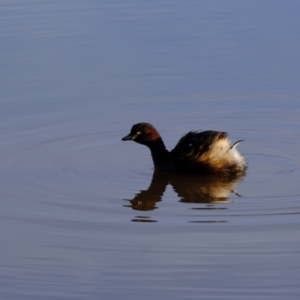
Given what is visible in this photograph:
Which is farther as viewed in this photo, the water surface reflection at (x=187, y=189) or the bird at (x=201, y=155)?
the bird at (x=201, y=155)

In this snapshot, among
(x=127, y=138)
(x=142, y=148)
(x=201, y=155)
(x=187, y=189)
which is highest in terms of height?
(x=142, y=148)

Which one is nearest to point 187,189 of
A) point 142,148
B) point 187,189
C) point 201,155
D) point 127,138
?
point 187,189

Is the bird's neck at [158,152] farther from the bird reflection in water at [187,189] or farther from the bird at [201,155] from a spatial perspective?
the bird reflection in water at [187,189]

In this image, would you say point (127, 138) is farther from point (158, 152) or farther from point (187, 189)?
point (187, 189)

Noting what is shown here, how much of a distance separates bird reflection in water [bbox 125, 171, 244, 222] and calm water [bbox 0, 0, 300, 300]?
0.03 metres

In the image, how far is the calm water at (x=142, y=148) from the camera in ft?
19.4

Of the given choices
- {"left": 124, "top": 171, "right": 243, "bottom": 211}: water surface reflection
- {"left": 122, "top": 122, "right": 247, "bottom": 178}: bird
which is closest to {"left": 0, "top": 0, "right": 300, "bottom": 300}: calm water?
{"left": 124, "top": 171, "right": 243, "bottom": 211}: water surface reflection

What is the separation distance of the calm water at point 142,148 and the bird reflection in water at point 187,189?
0.03 m

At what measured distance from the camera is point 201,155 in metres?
8.56

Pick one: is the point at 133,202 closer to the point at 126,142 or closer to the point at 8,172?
the point at 8,172

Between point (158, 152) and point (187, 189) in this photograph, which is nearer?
point (187, 189)

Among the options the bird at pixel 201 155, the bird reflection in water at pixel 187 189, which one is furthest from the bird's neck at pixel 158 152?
the bird reflection in water at pixel 187 189

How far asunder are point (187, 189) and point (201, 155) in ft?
1.82

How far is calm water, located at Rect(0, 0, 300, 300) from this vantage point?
5.92 metres
